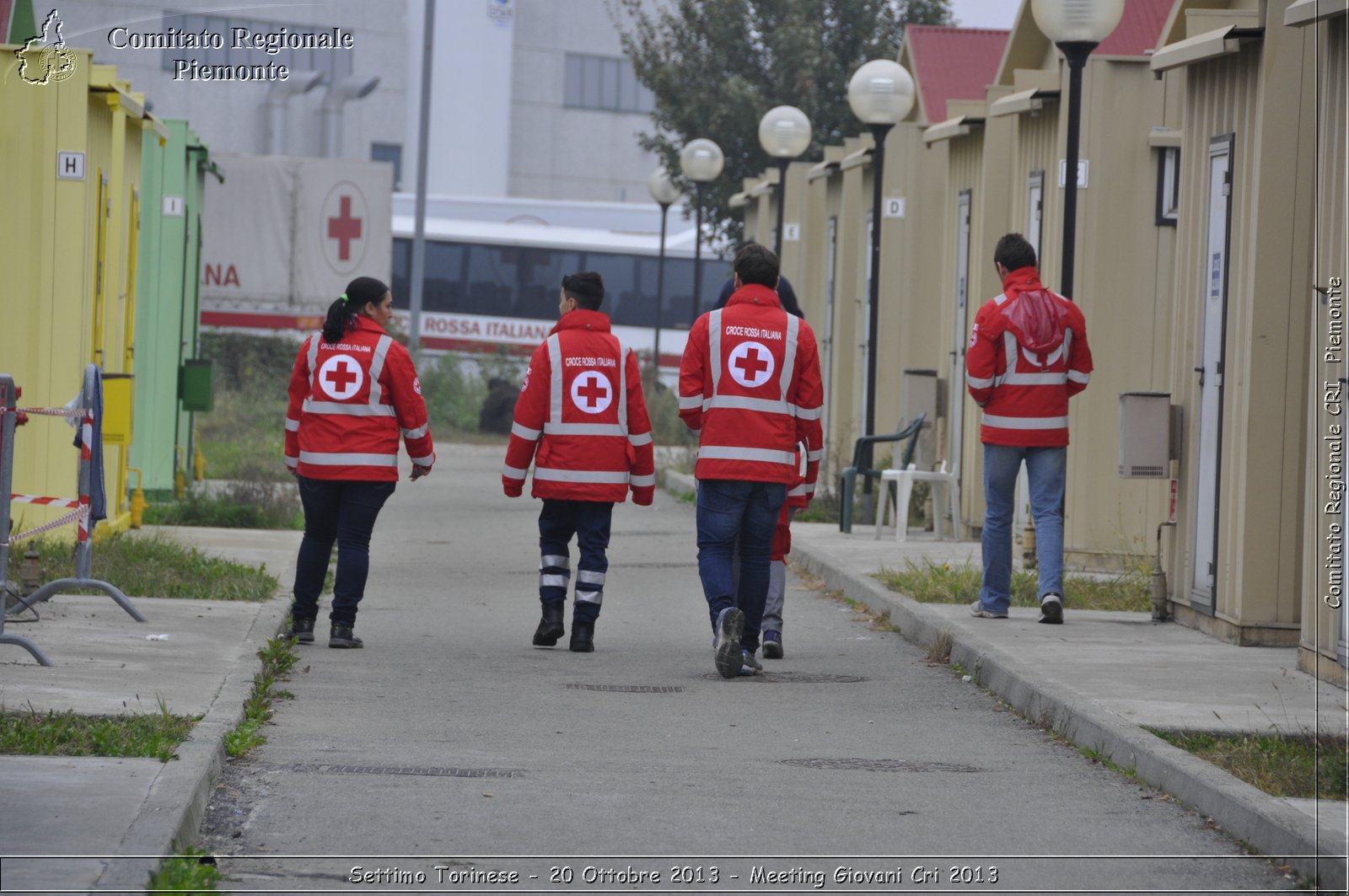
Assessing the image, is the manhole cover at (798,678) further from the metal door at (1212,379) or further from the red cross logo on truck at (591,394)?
the metal door at (1212,379)

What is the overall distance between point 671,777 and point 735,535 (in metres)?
2.70

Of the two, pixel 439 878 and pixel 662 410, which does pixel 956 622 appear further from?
pixel 662 410

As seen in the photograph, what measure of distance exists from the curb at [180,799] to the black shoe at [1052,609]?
4.25 meters

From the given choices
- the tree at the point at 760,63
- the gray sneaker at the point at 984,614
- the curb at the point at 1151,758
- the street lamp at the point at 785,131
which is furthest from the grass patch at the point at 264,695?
the tree at the point at 760,63

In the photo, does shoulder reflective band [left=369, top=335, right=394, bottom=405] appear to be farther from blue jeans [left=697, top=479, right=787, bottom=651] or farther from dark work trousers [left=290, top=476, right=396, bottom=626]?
blue jeans [left=697, top=479, right=787, bottom=651]

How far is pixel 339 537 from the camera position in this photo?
10180 mm

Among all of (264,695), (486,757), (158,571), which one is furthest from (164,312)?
(486,757)

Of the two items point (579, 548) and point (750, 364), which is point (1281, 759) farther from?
point (579, 548)

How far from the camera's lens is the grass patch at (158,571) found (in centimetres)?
1125

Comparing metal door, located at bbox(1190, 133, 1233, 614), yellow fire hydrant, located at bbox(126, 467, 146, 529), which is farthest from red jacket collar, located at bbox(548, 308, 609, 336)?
yellow fire hydrant, located at bbox(126, 467, 146, 529)

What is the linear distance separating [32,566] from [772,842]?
5386 mm

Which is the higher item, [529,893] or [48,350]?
[48,350]

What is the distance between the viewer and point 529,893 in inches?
213

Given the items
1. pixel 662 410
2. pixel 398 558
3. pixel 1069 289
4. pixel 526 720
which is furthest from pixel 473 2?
pixel 526 720
